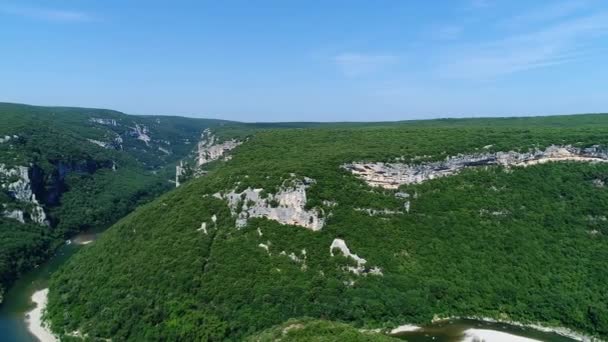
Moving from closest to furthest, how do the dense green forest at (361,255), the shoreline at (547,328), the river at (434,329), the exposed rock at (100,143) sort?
the river at (434,329) < the shoreline at (547,328) < the dense green forest at (361,255) < the exposed rock at (100,143)

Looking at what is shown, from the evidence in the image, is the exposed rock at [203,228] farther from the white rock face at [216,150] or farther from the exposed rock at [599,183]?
the exposed rock at [599,183]

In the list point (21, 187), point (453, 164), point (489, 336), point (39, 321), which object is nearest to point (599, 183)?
point (453, 164)

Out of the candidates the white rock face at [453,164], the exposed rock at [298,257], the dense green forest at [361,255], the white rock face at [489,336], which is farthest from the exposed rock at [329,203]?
the white rock face at [489,336]

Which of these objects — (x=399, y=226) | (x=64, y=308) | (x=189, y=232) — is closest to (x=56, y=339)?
(x=64, y=308)

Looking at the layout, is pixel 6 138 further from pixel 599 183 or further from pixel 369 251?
pixel 599 183

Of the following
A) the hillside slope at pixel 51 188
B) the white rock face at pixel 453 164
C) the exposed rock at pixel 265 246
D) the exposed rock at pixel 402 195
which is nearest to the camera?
the exposed rock at pixel 265 246
